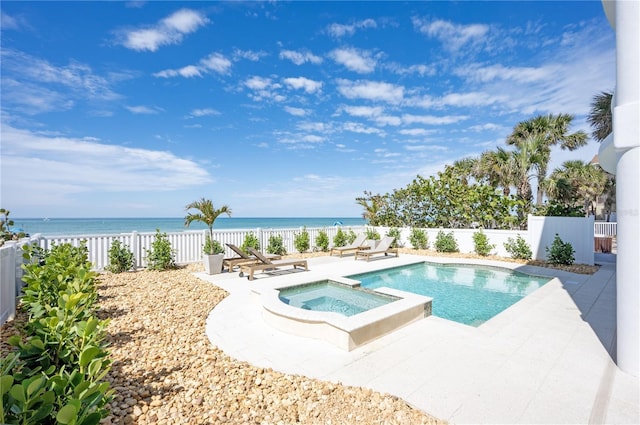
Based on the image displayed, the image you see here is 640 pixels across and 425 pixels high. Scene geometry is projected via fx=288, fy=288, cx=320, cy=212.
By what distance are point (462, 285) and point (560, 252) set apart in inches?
170

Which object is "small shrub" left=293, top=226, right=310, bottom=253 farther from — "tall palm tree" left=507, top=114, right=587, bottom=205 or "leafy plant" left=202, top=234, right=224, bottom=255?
"tall palm tree" left=507, top=114, right=587, bottom=205

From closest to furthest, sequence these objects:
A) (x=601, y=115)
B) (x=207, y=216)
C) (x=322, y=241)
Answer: (x=207, y=216) < (x=601, y=115) < (x=322, y=241)

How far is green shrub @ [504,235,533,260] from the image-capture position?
35.7 ft

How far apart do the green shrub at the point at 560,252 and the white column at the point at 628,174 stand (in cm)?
787

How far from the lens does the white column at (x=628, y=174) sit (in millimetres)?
3049

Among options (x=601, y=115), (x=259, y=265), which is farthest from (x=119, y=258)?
(x=601, y=115)

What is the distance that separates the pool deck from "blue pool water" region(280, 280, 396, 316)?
3.69 feet

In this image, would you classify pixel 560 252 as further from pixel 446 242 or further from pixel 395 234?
pixel 395 234

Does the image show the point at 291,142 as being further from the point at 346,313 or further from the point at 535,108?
the point at 346,313

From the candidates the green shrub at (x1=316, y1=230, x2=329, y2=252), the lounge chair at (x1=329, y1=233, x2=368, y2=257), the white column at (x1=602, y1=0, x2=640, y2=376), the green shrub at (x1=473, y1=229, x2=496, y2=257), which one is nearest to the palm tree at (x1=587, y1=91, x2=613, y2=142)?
the green shrub at (x1=473, y1=229, x2=496, y2=257)

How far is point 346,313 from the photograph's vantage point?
5801 millimetres

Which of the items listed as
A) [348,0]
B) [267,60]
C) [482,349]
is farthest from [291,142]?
[482,349]

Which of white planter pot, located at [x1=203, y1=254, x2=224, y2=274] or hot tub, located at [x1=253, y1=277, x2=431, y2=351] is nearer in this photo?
hot tub, located at [x1=253, y1=277, x2=431, y2=351]

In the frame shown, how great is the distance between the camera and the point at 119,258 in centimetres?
856
